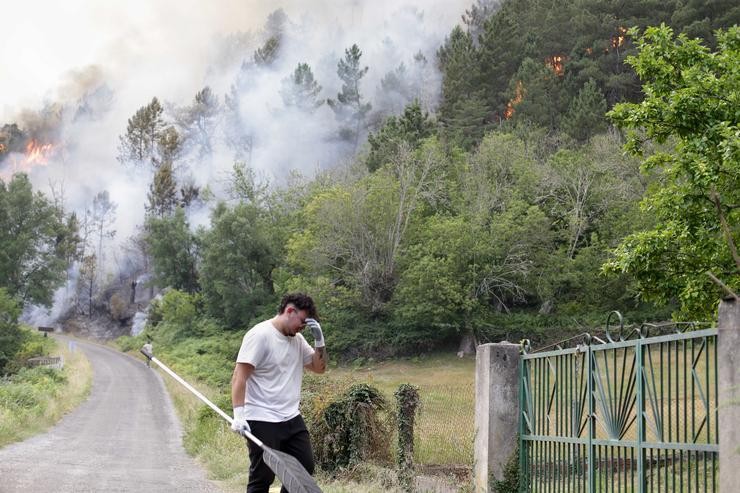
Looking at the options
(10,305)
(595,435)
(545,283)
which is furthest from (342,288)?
(595,435)

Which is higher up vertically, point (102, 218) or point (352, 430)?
point (102, 218)

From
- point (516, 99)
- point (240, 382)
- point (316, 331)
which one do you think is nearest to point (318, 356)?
point (316, 331)

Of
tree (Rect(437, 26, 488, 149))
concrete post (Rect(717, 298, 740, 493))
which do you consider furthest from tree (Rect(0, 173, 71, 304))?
concrete post (Rect(717, 298, 740, 493))

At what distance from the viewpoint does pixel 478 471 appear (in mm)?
9016

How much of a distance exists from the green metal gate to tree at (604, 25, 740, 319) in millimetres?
6475

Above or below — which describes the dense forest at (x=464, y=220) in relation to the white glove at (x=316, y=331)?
above

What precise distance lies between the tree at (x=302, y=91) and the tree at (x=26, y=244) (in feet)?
130

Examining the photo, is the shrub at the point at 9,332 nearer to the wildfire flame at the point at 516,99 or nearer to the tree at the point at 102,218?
the wildfire flame at the point at 516,99

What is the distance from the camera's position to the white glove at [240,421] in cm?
614

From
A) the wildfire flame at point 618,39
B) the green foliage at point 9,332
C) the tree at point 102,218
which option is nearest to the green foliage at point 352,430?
the green foliage at point 9,332

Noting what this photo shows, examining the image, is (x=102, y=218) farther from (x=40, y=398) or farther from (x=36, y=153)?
(x=40, y=398)

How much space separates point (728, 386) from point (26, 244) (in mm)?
78480

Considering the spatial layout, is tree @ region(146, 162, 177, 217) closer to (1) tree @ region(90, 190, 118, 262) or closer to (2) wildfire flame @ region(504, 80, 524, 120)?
(1) tree @ region(90, 190, 118, 262)

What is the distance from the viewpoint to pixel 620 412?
20.2 feet
